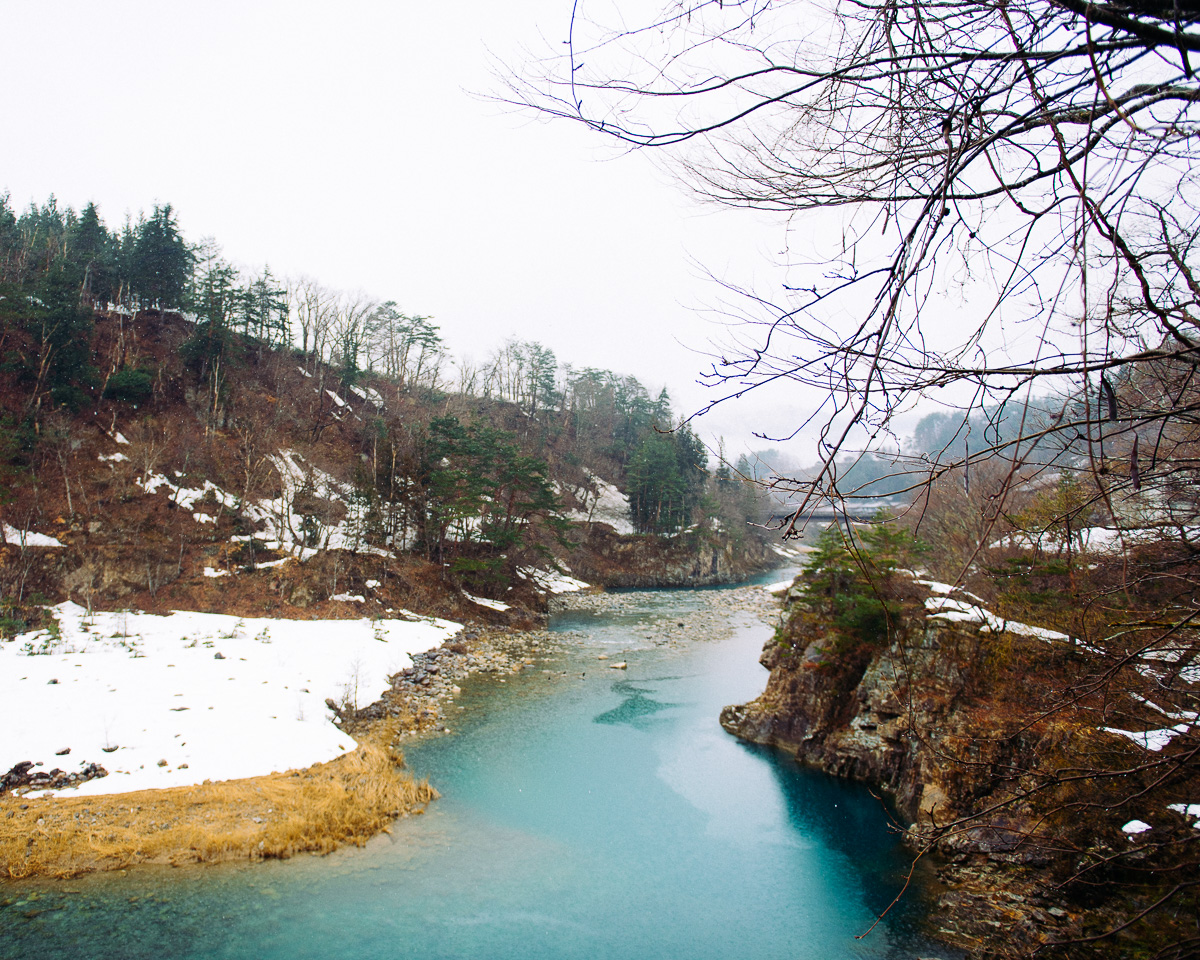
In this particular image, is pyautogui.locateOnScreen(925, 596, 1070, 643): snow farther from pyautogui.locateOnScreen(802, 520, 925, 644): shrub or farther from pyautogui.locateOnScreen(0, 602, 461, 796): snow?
pyautogui.locateOnScreen(0, 602, 461, 796): snow

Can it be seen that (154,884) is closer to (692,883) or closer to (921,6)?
(692,883)

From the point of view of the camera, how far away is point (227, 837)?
742cm

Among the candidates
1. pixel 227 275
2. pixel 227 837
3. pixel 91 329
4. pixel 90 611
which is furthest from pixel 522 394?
pixel 227 837

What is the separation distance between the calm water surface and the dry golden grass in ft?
0.92

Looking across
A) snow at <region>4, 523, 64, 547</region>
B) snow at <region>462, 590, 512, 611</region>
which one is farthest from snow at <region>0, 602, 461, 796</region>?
snow at <region>462, 590, 512, 611</region>

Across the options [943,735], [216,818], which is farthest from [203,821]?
[943,735]

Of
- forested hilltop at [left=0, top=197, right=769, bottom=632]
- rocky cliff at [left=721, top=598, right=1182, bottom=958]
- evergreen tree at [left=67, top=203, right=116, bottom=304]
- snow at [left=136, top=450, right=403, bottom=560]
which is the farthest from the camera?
evergreen tree at [left=67, top=203, right=116, bottom=304]

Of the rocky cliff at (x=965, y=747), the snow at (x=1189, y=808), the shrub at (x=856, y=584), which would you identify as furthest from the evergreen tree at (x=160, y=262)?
the snow at (x=1189, y=808)

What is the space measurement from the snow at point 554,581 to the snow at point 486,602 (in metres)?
3.46

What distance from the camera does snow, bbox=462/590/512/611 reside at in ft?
76.0

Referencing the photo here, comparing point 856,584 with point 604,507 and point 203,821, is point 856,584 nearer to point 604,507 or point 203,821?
point 203,821

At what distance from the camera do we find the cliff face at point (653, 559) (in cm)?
3859

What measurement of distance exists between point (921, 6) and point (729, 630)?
916 inches

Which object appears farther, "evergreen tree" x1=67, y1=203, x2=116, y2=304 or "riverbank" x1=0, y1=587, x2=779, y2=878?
"evergreen tree" x1=67, y1=203, x2=116, y2=304
